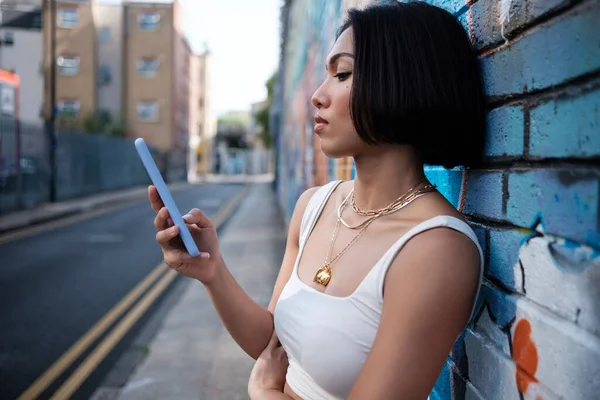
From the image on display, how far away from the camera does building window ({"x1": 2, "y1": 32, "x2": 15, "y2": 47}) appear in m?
31.5

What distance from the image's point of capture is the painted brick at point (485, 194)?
117 centimetres

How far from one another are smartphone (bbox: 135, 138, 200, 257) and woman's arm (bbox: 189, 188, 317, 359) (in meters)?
0.19

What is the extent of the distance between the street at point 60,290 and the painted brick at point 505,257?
136 inches

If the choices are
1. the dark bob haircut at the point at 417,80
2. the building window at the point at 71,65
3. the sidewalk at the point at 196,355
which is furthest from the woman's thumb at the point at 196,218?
the building window at the point at 71,65

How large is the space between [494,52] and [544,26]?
23 centimetres

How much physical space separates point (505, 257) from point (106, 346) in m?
4.35

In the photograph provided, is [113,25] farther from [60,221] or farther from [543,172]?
[543,172]

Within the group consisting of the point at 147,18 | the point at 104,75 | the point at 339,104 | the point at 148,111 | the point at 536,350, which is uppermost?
the point at 147,18

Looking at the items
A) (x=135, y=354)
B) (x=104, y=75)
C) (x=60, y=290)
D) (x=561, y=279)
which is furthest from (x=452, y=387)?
(x=104, y=75)

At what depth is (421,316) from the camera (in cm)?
104

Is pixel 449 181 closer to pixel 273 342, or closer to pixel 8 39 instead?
pixel 273 342

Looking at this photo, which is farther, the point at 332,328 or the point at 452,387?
the point at 452,387

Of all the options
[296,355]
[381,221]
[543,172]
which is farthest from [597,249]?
[296,355]

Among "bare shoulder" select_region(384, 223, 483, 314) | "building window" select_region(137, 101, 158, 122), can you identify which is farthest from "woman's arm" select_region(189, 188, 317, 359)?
"building window" select_region(137, 101, 158, 122)
